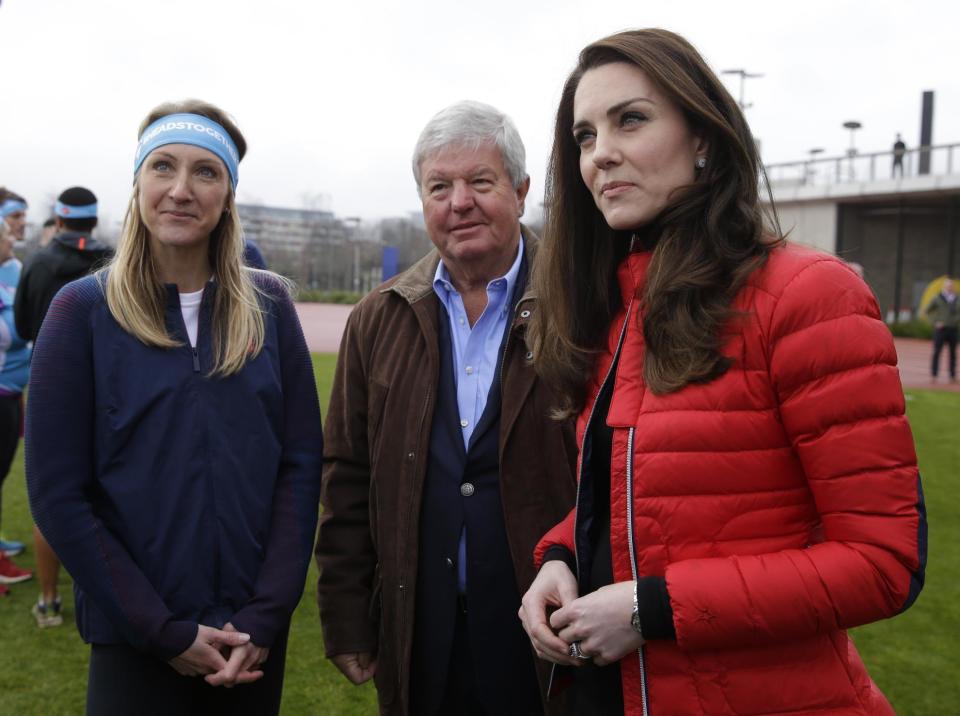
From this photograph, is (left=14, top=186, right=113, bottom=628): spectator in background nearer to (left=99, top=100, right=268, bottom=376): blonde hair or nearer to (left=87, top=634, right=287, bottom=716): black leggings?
(left=99, top=100, right=268, bottom=376): blonde hair

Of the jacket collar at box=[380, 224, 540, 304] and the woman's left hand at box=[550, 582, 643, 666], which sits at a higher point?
the jacket collar at box=[380, 224, 540, 304]

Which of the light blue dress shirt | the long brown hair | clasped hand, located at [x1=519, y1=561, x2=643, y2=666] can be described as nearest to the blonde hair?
the light blue dress shirt

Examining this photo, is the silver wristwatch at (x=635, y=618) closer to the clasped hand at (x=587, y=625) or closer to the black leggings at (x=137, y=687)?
the clasped hand at (x=587, y=625)

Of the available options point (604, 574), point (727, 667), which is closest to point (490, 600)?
point (604, 574)

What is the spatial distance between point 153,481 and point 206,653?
450 millimetres

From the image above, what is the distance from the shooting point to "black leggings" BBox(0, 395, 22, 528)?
5141 mm

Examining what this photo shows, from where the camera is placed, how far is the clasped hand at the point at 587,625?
5.21ft

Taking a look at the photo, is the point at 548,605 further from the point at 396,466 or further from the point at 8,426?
the point at 8,426

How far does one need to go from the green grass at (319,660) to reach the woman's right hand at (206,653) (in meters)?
1.99

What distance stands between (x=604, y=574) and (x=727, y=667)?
301mm

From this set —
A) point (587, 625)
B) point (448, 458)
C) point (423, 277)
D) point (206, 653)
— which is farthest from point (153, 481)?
point (587, 625)

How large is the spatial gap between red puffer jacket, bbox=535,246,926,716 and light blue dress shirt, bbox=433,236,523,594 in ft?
2.80

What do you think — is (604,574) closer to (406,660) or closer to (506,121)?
(406,660)

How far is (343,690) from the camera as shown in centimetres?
413
